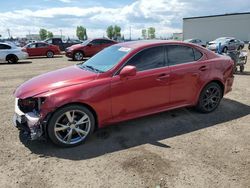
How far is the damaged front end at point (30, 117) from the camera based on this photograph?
4.09 meters

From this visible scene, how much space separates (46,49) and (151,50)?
19048mm

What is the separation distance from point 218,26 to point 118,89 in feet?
229

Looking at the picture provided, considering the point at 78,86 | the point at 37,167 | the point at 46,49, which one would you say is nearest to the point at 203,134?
the point at 78,86

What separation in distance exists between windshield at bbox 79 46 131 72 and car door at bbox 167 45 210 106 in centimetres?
95

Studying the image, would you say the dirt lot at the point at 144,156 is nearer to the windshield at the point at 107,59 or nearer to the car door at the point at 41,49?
the windshield at the point at 107,59

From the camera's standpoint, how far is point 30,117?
13.6 ft

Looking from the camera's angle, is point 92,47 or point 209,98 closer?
point 209,98

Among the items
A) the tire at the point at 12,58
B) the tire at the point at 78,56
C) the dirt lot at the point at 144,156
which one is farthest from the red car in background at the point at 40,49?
the dirt lot at the point at 144,156

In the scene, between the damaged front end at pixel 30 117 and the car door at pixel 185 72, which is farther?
the car door at pixel 185 72

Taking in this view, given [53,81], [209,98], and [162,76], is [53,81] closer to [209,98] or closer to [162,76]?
[162,76]

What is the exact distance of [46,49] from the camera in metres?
22.6

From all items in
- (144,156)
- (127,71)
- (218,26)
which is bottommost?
(144,156)

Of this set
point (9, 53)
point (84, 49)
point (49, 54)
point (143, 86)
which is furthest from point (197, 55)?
point (49, 54)

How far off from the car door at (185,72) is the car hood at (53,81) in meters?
1.58
